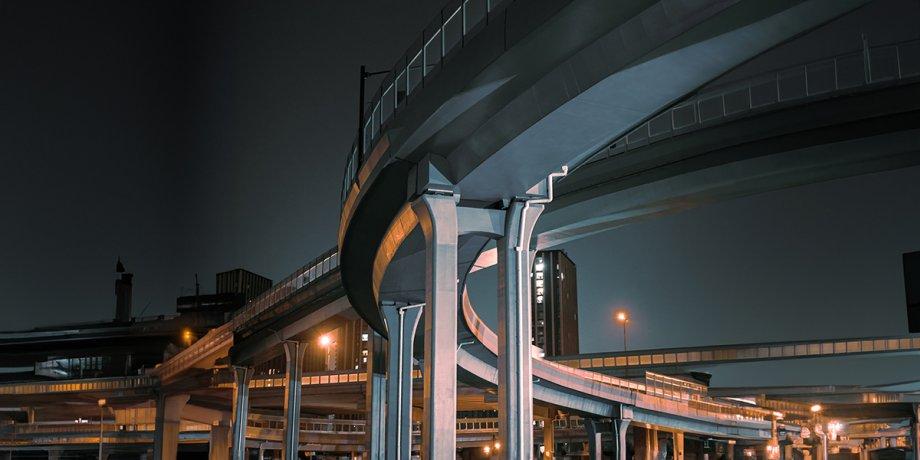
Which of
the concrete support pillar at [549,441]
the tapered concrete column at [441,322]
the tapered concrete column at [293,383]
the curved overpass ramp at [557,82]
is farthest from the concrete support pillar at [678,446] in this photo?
the tapered concrete column at [441,322]

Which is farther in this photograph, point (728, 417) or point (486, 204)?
point (728, 417)

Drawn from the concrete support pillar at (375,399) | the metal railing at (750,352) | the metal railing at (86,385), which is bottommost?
the concrete support pillar at (375,399)

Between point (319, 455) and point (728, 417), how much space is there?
8281 centimetres

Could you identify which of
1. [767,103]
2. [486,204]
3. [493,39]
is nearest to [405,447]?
[486,204]

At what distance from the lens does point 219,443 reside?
10594 centimetres

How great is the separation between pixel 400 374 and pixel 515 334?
16178 mm

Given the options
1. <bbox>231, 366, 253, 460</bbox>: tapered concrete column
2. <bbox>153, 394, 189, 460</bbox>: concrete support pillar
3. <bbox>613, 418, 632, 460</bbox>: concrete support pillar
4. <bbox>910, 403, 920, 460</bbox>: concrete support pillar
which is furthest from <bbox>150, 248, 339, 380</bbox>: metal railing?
<bbox>910, 403, 920, 460</bbox>: concrete support pillar

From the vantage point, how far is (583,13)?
16.3m

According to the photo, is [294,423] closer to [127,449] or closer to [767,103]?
[767,103]

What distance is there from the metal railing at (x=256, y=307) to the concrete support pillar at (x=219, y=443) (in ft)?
56.7

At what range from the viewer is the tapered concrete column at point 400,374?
3841 cm

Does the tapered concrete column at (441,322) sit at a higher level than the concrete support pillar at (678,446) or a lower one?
higher

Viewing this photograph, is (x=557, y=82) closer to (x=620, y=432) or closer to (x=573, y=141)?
(x=573, y=141)

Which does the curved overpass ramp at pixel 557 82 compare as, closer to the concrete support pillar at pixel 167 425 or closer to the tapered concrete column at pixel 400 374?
the tapered concrete column at pixel 400 374
